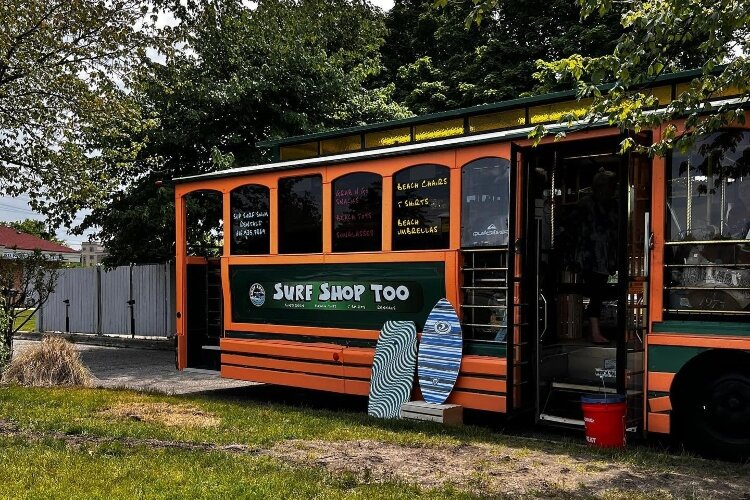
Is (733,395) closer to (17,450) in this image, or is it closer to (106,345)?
(17,450)

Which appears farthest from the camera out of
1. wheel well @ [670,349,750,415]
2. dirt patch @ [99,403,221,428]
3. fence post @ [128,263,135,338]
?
fence post @ [128,263,135,338]

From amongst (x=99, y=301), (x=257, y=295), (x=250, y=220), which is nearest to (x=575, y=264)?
(x=257, y=295)

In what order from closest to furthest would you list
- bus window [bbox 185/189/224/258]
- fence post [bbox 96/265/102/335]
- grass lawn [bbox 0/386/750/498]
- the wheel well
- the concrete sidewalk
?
grass lawn [bbox 0/386/750/498], the wheel well, the concrete sidewalk, bus window [bbox 185/189/224/258], fence post [bbox 96/265/102/335]

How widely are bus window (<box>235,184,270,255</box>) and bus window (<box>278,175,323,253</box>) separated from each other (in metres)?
0.29

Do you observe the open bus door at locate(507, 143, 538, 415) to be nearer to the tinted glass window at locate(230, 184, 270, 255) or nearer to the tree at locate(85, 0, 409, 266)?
the tinted glass window at locate(230, 184, 270, 255)

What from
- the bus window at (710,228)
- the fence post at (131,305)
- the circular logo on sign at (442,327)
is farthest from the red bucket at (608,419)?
the fence post at (131,305)

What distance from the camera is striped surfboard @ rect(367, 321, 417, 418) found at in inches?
334

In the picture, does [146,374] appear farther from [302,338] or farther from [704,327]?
[704,327]

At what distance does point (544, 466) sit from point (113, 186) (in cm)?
1163

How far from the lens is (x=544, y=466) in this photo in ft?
19.8

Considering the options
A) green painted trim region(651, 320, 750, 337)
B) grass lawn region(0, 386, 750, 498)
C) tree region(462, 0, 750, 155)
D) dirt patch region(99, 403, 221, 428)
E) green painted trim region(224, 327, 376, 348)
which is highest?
tree region(462, 0, 750, 155)

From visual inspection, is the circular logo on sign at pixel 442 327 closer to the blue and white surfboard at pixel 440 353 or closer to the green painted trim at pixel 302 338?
the blue and white surfboard at pixel 440 353

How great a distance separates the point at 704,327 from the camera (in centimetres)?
651

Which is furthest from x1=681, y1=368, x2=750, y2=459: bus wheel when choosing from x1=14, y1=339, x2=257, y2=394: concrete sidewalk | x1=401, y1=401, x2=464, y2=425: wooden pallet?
x1=14, y1=339, x2=257, y2=394: concrete sidewalk
